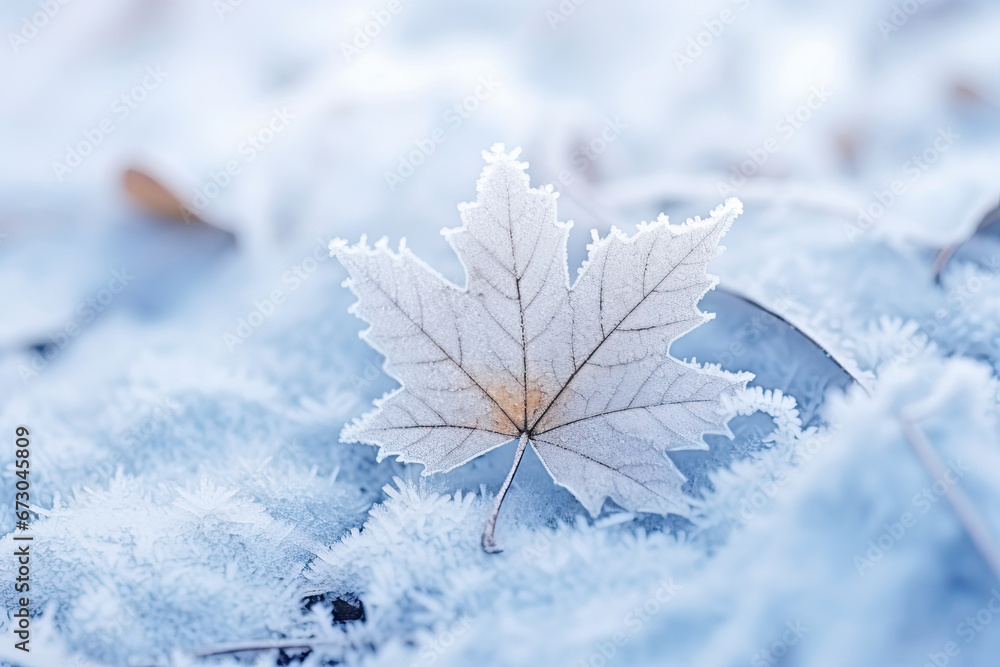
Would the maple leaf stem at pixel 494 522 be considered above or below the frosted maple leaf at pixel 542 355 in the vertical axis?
below

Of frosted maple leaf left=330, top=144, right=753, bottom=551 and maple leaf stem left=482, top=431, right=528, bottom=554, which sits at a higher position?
frosted maple leaf left=330, top=144, right=753, bottom=551

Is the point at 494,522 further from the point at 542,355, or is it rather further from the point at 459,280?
the point at 459,280

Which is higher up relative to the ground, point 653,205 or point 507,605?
point 653,205

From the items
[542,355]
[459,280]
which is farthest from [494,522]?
[459,280]

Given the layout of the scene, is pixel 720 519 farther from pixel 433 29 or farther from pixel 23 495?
pixel 433 29

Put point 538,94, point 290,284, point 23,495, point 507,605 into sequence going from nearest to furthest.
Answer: point 507,605
point 23,495
point 290,284
point 538,94

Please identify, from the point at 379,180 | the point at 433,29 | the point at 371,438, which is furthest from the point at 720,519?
the point at 433,29
